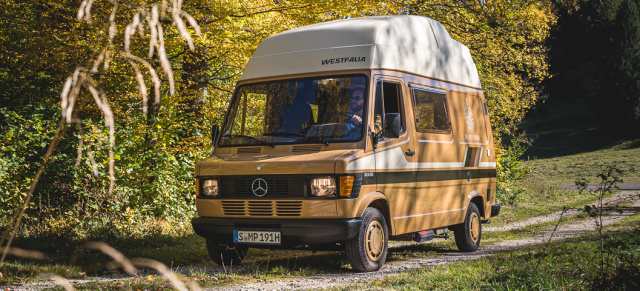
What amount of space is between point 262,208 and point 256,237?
0.35 metres

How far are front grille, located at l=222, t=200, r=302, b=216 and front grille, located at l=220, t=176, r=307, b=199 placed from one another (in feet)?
0.24

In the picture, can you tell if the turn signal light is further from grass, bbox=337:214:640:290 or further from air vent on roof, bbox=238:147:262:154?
air vent on roof, bbox=238:147:262:154

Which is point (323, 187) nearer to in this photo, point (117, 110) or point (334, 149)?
point (334, 149)

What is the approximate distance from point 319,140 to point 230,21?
6191 mm

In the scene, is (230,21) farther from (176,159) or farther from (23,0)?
(23,0)

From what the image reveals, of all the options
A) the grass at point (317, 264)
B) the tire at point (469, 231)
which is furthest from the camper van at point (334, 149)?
the tire at point (469, 231)

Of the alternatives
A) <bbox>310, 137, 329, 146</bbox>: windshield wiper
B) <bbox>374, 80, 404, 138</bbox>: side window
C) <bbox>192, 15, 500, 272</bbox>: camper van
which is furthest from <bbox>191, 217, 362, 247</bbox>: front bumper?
<bbox>374, 80, 404, 138</bbox>: side window

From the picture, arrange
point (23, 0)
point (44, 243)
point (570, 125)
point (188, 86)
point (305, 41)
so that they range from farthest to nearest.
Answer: point (570, 125), point (188, 86), point (23, 0), point (44, 243), point (305, 41)

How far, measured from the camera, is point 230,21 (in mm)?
12695

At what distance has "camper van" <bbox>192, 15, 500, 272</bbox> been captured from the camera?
7000mm

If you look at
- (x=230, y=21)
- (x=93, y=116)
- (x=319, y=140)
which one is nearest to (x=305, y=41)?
(x=319, y=140)

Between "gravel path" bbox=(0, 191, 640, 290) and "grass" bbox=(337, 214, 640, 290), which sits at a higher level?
"grass" bbox=(337, 214, 640, 290)

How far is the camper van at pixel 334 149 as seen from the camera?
7.00 m

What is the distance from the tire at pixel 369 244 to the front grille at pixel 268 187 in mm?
838
